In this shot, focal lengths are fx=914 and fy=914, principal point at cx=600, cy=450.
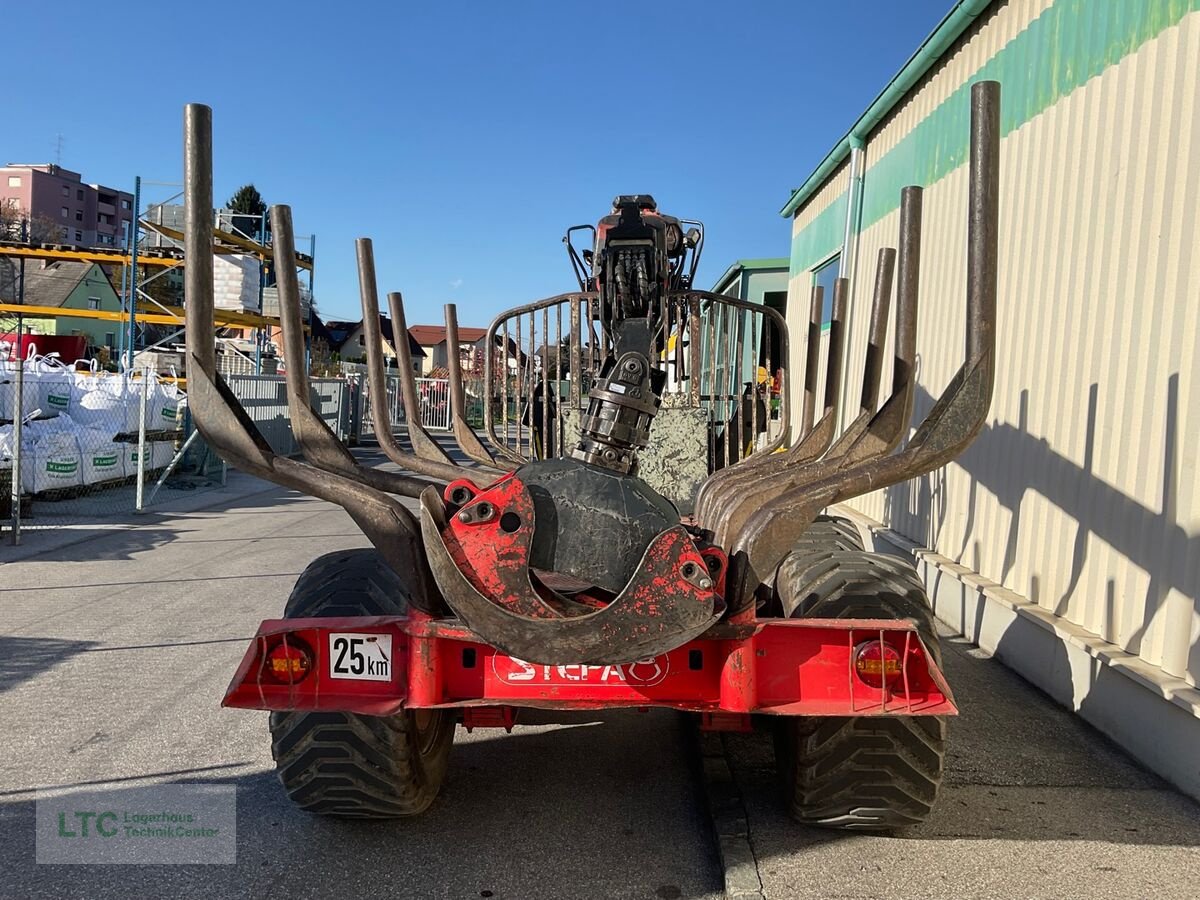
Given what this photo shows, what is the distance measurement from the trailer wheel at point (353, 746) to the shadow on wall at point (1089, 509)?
3.44 meters

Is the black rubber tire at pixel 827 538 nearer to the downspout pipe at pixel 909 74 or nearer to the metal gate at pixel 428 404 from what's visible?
the downspout pipe at pixel 909 74

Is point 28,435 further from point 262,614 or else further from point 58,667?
point 58,667

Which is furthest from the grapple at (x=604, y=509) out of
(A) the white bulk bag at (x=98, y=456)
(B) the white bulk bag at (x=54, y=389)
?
(B) the white bulk bag at (x=54, y=389)

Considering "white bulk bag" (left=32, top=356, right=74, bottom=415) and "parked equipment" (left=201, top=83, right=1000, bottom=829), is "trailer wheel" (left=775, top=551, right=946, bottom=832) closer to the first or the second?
"parked equipment" (left=201, top=83, right=1000, bottom=829)

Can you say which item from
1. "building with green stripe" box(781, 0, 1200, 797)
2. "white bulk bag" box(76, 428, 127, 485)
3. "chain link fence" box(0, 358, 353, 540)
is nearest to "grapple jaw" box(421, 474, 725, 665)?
"building with green stripe" box(781, 0, 1200, 797)

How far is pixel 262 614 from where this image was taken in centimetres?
698

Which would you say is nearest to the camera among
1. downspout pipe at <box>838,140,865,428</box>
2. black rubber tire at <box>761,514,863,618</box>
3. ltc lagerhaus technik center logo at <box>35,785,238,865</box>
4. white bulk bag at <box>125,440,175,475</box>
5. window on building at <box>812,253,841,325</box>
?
ltc lagerhaus technik center logo at <box>35,785,238,865</box>

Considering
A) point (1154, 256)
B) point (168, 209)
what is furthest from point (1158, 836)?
point (168, 209)

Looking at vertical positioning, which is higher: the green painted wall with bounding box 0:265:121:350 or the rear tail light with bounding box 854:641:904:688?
the green painted wall with bounding box 0:265:121:350

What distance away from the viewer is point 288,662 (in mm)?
3023

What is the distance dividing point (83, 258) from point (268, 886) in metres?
27.8

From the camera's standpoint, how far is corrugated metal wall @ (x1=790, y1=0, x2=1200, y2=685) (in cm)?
437

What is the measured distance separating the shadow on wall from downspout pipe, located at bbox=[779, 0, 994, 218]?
3.43 meters

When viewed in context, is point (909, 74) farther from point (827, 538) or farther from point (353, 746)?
point (353, 746)
